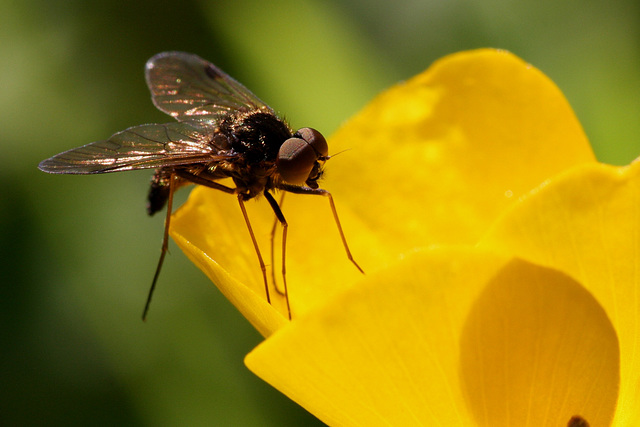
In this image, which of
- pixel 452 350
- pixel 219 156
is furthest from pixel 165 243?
pixel 452 350

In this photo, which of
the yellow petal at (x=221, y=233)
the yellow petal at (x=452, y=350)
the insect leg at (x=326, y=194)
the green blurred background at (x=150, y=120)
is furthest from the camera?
the green blurred background at (x=150, y=120)

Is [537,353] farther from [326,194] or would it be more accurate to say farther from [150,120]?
[150,120]

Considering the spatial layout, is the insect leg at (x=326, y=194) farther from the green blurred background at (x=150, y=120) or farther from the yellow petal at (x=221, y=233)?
the green blurred background at (x=150, y=120)

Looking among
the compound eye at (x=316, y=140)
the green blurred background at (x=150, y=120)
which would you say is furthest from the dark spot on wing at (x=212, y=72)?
the compound eye at (x=316, y=140)

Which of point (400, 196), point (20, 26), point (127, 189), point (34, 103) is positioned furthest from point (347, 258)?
point (20, 26)

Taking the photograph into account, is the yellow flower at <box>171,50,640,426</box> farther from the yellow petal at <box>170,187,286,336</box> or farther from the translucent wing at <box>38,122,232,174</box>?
the translucent wing at <box>38,122,232,174</box>

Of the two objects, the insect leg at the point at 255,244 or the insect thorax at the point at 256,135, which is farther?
the insect thorax at the point at 256,135

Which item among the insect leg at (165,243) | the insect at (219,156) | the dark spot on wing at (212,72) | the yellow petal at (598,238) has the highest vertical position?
the yellow petal at (598,238)
